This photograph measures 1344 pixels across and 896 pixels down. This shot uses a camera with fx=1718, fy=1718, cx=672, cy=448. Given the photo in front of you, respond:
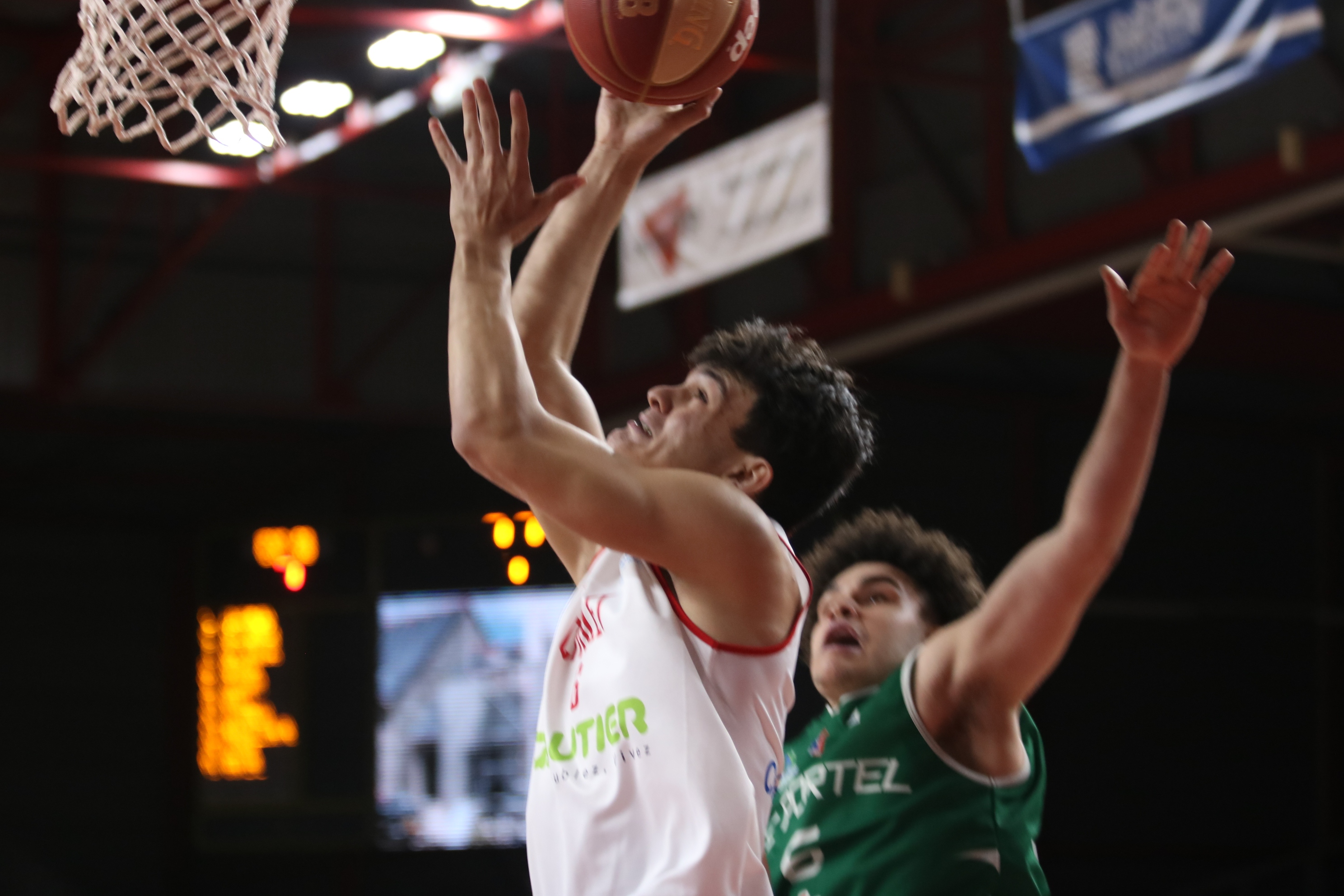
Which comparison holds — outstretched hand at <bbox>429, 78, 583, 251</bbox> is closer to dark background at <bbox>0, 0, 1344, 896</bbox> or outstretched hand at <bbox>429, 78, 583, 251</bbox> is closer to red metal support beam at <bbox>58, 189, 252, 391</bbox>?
dark background at <bbox>0, 0, 1344, 896</bbox>

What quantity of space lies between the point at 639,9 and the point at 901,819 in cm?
146

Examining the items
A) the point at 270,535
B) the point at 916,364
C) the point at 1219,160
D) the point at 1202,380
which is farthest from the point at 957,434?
the point at 270,535

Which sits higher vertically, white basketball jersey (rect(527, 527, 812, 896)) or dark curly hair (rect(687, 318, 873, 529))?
dark curly hair (rect(687, 318, 873, 529))

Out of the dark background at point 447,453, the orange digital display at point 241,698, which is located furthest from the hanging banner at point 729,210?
the orange digital display at point 241,698

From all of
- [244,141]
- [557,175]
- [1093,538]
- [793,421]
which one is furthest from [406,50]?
[1093,538]

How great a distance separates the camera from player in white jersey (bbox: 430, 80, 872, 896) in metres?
2.42

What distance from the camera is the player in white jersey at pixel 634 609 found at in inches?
95.1

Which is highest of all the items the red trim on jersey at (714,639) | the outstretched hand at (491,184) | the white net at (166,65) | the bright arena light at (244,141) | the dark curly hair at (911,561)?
the white net at (166,65)

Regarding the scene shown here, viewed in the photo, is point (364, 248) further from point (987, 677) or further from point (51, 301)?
point (987, 677)

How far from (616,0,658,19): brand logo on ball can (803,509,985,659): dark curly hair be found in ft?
3.93

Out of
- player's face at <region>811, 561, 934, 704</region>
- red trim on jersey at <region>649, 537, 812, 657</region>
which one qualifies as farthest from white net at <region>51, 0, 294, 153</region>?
player's face at <region>811, 561, 934, 704</region>

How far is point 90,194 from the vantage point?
12133 mm

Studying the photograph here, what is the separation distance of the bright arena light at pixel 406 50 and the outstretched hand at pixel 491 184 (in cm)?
578

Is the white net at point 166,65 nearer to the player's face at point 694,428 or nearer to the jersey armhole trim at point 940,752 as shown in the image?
the player's face at point 694,428
